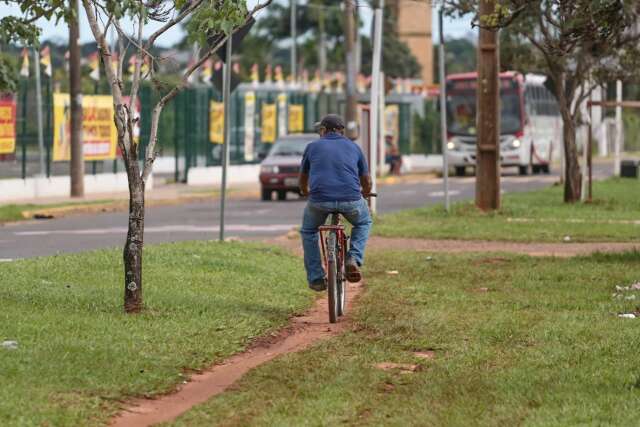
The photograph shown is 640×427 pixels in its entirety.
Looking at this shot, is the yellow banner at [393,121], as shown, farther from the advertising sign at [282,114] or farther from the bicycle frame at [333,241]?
the bicycle frame at [333,241]

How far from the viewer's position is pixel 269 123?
5253 cm

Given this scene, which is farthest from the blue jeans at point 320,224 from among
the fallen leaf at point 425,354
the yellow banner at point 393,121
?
the yellow banner at point 393,121

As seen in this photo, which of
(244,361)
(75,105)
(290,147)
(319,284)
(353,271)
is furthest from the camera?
(290,147)

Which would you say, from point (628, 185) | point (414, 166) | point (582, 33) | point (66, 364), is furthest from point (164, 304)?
point (414, 166)

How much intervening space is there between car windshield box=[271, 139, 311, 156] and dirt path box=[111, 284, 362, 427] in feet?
77.0

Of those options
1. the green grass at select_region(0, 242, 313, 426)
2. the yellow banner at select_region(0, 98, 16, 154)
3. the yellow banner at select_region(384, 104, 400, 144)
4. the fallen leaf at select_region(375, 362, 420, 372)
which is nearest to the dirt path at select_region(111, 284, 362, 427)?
the green grass at select_region(0, 242, 313, 426)

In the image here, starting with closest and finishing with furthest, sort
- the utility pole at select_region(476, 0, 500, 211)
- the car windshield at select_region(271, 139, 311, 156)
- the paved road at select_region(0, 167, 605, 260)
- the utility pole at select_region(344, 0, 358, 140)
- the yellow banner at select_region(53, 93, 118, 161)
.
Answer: the paved road at select_region(0, 167, 605, 260)
the utility pole at select_region(476, 0, 500, 211)
the yellow banner at select_region(53, 93, 118, 161)
the car windshield at select_region(271, 139, 311, 156)
the utility pole at select_region(344, 0, 358, 140)

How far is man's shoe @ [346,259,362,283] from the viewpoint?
13562 millimetres

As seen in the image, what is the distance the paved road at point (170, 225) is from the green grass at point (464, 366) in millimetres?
7148

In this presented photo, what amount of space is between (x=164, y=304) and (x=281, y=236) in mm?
10813

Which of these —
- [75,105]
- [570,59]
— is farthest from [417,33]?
[570,59]

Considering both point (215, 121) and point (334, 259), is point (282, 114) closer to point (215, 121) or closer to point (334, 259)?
point (215, 121)

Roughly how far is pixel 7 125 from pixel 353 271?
2111cm

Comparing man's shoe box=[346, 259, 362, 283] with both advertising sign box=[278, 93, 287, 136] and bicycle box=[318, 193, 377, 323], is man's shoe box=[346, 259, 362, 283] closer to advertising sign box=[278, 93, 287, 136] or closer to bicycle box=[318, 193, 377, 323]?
bicycle box=[318, 193, 377, 323]
